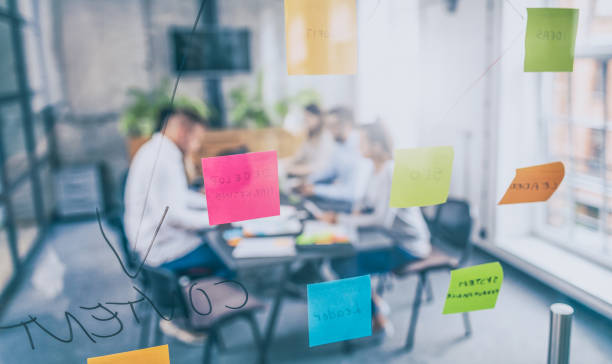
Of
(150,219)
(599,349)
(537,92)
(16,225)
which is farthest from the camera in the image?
(16,225)

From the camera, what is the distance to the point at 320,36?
77 centimetres

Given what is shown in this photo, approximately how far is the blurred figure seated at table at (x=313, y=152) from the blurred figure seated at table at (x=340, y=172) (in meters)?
0.06

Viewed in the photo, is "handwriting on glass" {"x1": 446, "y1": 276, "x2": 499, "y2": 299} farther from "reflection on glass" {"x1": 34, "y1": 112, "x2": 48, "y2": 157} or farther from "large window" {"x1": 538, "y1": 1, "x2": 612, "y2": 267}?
"reflection on glass" {"x1": 34, "y1": 112, "x2": 48, "y2": 157}

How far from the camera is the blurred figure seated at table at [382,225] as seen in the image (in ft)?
7.54

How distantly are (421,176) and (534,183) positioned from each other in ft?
0.81

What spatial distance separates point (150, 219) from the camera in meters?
1.82

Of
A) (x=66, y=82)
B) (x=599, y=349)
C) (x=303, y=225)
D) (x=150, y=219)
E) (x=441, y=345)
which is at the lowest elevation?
(x=441, y=345)

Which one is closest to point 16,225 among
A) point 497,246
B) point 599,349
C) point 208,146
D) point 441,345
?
point 208,146

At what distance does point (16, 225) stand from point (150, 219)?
2.39 metres

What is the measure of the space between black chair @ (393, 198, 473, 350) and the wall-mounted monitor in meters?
3.92

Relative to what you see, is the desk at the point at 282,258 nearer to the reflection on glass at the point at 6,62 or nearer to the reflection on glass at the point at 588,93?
the reflection on glass at the point at 588,93

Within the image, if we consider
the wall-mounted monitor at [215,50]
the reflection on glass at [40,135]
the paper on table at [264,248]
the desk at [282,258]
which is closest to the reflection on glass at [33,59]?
the reflection on glass at [40,135]

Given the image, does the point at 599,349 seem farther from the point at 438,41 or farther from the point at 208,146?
the point at 208,146

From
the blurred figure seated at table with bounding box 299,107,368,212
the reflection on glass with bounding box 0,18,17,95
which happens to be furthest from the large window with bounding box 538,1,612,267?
the reflection on glass with bounding box 0,18,17,95
